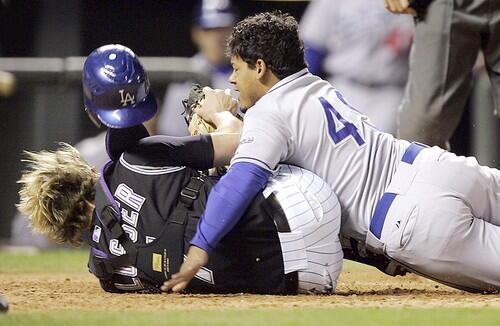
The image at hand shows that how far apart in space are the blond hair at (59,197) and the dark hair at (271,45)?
2.68 feet

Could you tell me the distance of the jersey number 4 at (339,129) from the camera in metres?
4.43

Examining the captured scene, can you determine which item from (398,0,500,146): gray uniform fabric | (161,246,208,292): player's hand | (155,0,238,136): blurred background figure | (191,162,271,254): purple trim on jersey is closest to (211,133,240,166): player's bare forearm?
(191,162,271,254): purple trim on jersey

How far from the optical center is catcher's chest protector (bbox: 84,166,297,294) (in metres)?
4.35

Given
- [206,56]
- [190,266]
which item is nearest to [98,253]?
[190,266]

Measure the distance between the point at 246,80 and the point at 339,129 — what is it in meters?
0.45

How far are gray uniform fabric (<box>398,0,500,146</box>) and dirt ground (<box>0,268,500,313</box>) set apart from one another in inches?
32.2

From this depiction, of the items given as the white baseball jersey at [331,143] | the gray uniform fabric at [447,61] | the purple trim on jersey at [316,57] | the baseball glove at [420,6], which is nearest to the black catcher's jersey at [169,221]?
the white baseball jersey at [331,143]

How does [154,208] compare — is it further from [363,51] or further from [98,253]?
[363,51]

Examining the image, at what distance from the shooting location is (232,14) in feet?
31.2

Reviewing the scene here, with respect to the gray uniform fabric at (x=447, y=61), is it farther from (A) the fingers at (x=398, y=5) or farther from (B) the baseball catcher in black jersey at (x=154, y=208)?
(B) the baseball catcher in black jersey at (x=154, y=208)

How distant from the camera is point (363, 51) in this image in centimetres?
985

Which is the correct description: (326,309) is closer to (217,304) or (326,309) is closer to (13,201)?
(217,304)

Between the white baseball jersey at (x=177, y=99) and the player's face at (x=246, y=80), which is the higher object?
the player's face at (x=246, y=80)

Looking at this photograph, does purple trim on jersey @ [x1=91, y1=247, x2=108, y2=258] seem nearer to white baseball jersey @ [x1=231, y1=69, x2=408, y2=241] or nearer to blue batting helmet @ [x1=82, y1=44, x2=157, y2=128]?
blue batting helmet @ [x1=82, y1=44, x2=157, y2=128]
